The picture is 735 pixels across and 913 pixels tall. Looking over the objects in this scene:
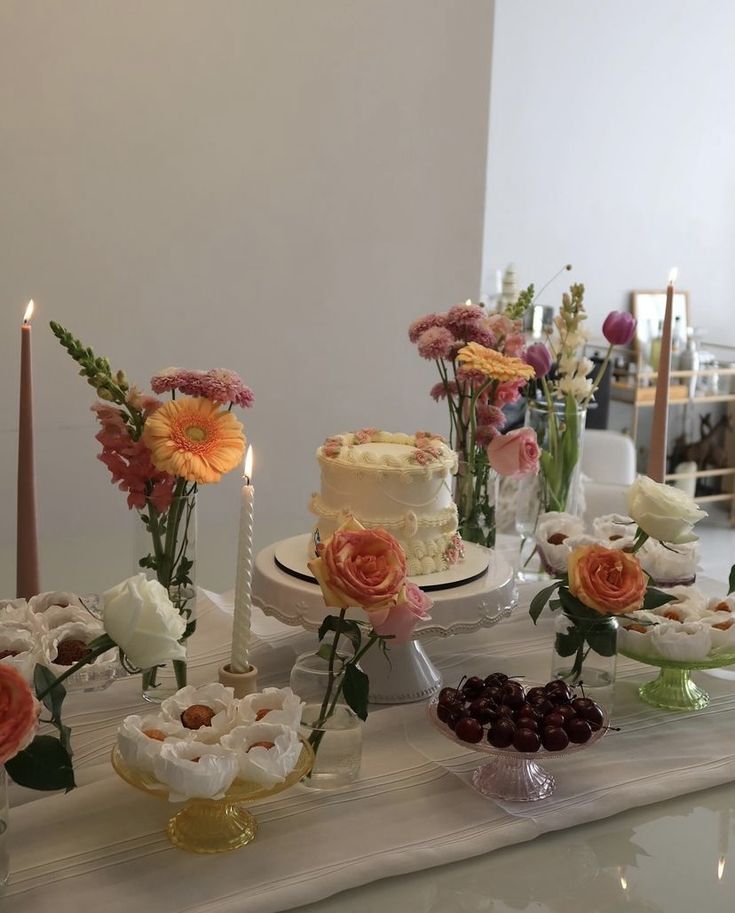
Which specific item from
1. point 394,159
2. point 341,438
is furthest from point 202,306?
point 341,438

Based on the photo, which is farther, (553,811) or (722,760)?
(722,760)

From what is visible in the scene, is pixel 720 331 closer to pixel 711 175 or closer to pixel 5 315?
pixel 711 175

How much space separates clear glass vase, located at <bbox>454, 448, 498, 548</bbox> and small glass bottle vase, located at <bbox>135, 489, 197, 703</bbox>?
405 millimetres

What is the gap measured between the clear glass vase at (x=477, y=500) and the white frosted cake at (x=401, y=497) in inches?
6.5

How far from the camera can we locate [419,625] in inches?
43.7

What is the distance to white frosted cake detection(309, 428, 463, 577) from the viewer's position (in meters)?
1.20

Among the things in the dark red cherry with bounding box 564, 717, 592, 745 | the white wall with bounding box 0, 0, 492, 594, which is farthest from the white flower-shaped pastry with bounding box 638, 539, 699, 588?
the white wall with bounding box 0, 0, 492, 594

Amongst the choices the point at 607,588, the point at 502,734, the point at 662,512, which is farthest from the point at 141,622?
the point at 662,512

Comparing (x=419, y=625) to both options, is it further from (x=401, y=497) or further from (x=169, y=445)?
(x=169, y=445)

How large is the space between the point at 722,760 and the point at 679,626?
0.15 m

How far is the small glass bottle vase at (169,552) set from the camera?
1.11 m

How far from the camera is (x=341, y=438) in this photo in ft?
4.20

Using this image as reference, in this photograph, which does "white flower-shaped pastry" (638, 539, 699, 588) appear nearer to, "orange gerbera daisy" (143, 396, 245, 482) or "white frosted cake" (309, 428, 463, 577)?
"white frosted cake" (309, 428, 463, 577)

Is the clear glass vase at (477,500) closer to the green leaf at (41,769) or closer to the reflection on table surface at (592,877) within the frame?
the reflection on table surface at (592,877)
